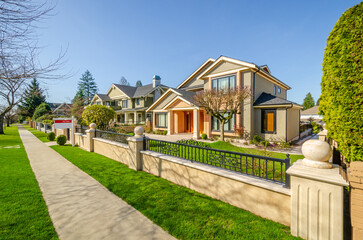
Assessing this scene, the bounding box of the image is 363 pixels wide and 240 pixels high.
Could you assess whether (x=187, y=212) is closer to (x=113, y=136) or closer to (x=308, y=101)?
(x=113, y=136)

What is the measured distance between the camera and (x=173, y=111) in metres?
18.4

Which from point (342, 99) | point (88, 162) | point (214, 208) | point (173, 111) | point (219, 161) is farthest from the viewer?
point (173, 111)

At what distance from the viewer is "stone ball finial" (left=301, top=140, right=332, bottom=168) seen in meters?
2.59

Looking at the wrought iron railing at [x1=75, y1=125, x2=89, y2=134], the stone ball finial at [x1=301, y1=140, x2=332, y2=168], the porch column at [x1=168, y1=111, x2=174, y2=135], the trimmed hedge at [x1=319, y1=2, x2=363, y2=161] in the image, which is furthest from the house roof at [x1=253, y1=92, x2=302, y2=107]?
the wrought iron railing at [x1=75, y1=125, x2=89, y2=134]

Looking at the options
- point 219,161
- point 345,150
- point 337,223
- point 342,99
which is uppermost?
point 342,99

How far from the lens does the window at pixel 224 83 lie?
13453 mm

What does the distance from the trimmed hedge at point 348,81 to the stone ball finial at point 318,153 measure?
338 millimetres

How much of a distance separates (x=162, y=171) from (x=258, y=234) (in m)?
3.41

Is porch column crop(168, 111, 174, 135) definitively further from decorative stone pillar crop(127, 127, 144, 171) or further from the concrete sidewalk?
the concrete sidewalk

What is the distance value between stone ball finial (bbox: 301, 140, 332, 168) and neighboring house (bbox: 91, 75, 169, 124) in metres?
23.5

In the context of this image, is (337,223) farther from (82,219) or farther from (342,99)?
(82,219)

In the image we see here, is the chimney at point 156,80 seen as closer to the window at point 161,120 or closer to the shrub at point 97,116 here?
the window at point 161,120

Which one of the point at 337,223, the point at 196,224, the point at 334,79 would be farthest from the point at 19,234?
the point at 334,79

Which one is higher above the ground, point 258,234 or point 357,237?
point 357,237
